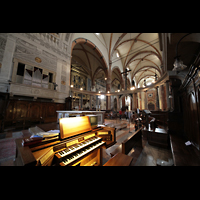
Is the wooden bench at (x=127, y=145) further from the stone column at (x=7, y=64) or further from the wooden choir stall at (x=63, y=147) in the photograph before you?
the stone column at (x=7, y=64)

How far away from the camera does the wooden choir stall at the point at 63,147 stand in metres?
1.17

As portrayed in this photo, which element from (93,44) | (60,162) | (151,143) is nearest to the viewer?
(60,162)

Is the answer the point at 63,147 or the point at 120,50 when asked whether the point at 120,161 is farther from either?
the point at 120,50

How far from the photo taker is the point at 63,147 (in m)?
1.65

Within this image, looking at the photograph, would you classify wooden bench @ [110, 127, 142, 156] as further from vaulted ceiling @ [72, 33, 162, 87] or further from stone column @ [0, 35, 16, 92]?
vaulted ceiling @ [72, 33, 162, 87]

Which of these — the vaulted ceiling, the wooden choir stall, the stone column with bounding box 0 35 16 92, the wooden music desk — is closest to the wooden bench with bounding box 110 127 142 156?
the wooden choir stall

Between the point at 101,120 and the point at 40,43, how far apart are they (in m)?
8.33

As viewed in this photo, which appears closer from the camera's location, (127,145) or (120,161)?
(120,161)

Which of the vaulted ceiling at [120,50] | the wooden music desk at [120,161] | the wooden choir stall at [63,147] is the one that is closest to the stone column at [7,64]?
the wooden choir stall at [63,147]

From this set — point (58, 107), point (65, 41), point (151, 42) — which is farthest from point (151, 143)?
point (151, 42)

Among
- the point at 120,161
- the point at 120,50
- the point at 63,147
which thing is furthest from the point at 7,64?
the point at 120,50

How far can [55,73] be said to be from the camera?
799 cm

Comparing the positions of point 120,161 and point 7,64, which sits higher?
point 7,64
